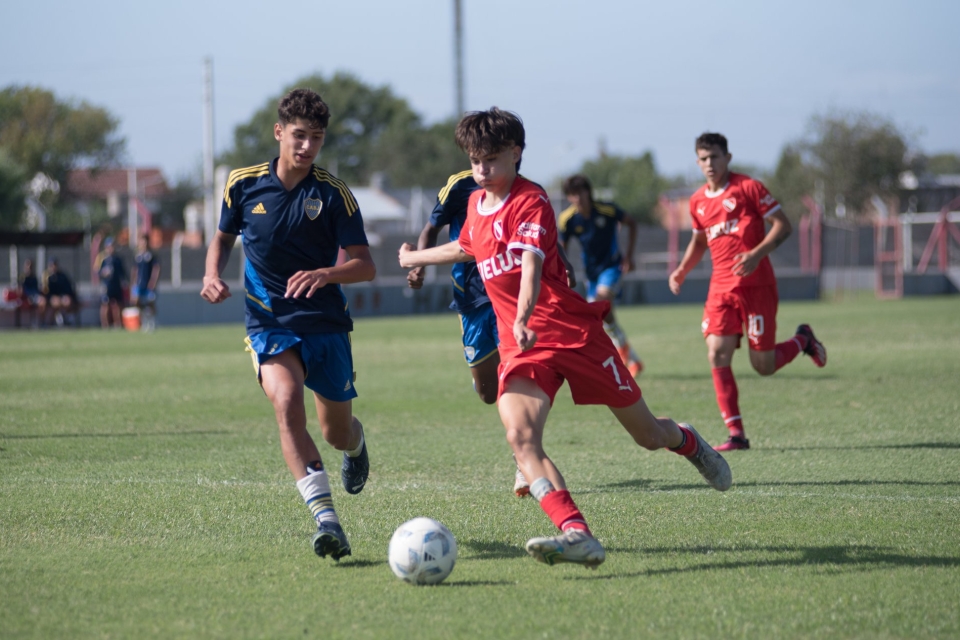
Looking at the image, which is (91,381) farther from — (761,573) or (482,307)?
(761,573)

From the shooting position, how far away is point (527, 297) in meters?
4.53

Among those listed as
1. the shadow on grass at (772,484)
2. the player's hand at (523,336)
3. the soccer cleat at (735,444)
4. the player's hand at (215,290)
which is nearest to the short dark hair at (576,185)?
the soccer cleat at (735,444)

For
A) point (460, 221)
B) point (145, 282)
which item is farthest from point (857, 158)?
point (460, 221)

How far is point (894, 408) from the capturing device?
9.80 m

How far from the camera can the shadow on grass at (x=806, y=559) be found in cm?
458

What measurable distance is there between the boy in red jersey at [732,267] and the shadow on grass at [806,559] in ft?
10.8

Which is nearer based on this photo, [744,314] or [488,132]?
[488,132]

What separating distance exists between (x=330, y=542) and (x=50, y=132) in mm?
73345

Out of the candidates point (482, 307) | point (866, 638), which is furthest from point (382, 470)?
point (866, 638)

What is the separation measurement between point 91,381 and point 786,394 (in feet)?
27.3

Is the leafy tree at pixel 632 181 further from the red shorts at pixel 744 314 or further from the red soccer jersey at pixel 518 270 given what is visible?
the red soccer jersey at pixel 518 270

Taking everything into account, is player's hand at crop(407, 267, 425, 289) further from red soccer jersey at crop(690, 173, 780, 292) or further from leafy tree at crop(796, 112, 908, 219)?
leafy tree at crop(796, 112, 908, 219)

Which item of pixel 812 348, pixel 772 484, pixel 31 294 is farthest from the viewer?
pixel 31 294

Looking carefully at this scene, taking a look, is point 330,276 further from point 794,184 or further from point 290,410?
point 794,184
